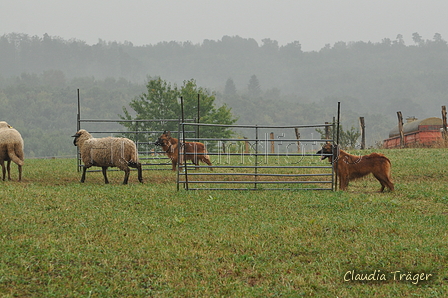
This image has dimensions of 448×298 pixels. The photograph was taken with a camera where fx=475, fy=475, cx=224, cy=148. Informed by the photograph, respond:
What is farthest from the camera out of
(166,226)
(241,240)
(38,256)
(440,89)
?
(440,89)

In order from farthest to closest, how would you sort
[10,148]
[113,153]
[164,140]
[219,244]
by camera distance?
1. [164,140]
2. [10,148]
3. [113,153]
4. [219,244]

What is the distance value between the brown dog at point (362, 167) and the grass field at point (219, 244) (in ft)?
2.44

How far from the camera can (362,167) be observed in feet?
42.2

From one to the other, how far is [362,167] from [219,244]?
21.6ft

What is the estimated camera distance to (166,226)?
870 centimetres

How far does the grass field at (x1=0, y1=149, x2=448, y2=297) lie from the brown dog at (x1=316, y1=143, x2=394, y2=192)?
0.74 metres

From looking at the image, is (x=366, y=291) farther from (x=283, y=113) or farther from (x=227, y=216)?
(x=283, y=113)

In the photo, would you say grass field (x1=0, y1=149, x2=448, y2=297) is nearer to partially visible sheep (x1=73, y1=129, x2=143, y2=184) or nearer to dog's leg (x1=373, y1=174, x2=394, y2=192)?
dog's leg (x1=373, y1=174, x2=394, y2=192)

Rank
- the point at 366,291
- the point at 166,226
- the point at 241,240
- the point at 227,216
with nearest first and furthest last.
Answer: the point at 366,291, the point at 241,240, the point at 166,226, the point at 227,216

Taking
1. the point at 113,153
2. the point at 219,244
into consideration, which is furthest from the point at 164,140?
the point at 219,244

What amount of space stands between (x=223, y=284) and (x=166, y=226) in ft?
9.23

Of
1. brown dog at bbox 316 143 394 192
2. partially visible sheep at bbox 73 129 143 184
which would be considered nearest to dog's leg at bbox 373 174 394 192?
brown dog at bbox 316 143 394 192

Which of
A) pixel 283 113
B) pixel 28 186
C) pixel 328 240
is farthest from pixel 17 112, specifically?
pixel 328 240

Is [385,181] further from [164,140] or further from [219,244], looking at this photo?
[164,140]
